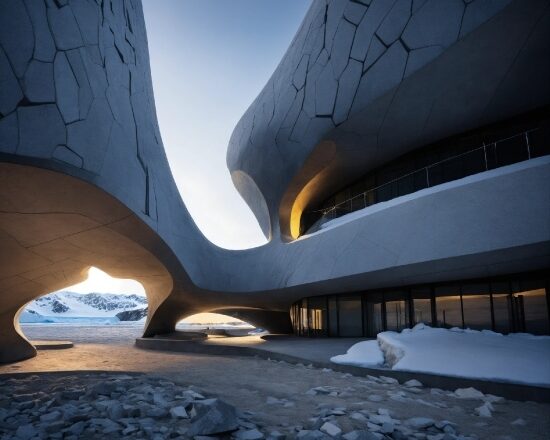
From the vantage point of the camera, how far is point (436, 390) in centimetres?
648

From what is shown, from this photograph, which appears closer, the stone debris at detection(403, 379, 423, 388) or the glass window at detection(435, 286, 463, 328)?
the stone debris at detection(403, 379, 423, 388)

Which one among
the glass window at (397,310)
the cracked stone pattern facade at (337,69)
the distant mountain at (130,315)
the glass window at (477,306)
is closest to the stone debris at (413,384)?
the glass window at (477,306)

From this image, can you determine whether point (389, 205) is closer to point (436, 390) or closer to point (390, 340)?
point (390, 340)

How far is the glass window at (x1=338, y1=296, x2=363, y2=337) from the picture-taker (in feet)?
53.0

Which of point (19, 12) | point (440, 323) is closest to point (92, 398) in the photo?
point (19, 12)

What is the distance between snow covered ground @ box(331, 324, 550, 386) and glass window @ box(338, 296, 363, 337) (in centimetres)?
628

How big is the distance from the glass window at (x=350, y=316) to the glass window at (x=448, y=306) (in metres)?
3.62

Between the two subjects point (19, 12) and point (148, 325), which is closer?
point (19, 12)

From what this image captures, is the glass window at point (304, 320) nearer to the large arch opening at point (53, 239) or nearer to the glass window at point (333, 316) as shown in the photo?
the glass window at point (333, 316)

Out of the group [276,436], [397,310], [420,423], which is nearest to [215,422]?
[276,436]

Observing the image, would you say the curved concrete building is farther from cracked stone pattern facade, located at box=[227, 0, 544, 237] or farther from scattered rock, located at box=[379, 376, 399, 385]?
scattered rock, located at box=[379, 376, 399, 385]

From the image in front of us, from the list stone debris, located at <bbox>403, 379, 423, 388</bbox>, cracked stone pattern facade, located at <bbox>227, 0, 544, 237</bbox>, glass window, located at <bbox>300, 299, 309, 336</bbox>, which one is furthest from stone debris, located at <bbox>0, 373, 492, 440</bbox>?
glass window, located at <bbox>300, 299, 309, 336</bbox>

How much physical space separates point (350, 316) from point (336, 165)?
6676 millimetres

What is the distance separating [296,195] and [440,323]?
29.2 ft
